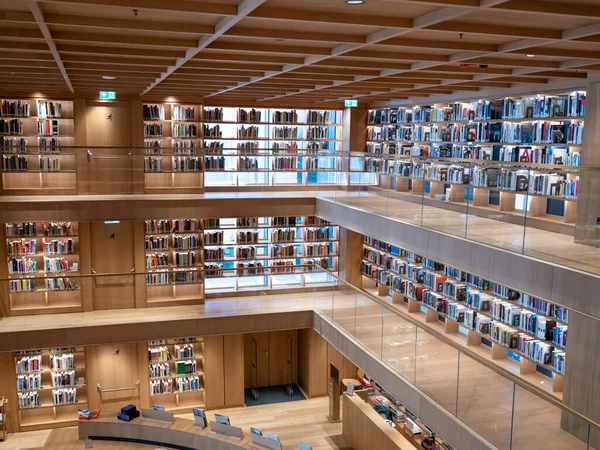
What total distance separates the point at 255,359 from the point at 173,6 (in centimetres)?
915

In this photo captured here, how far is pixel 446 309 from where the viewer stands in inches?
354

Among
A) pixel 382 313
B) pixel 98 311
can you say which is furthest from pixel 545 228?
pixel 98 311

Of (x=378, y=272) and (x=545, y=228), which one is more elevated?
(x=545, y=228)

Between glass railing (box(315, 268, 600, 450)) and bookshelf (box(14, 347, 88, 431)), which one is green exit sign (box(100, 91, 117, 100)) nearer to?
bookshelf (box(14, 347, 88, 431))

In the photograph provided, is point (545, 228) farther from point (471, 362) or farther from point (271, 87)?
point (271, 87)

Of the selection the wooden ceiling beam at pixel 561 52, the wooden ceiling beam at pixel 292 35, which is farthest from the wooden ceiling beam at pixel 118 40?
the wooden ceiling beam at pixel 561 52

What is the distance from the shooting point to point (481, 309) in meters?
Result: 8.13

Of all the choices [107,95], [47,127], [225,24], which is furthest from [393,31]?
[47,127]

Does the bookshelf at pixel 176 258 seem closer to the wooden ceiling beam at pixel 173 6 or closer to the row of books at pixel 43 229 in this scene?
the row of books at pixel 43 229

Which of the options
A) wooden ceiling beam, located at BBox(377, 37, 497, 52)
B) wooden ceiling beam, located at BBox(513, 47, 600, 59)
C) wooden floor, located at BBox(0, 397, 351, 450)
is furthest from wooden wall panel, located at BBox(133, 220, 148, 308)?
wooden ceiling beam, located at BBox(513, 47, 600, 59)

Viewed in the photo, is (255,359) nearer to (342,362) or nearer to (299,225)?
(342,362)

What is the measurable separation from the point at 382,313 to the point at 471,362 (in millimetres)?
1913

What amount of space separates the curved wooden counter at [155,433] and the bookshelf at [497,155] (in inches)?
Result: 160

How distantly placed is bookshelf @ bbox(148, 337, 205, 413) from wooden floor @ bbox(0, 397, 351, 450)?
0.37 m
